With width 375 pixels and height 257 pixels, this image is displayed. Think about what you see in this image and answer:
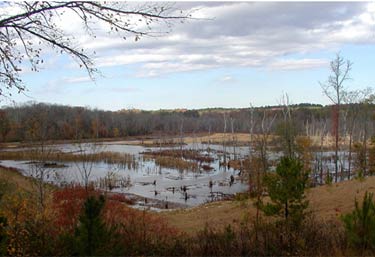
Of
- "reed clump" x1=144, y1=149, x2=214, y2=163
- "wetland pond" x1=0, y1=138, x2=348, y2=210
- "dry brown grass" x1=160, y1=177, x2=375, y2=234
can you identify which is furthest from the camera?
"reed clump" x1=144, y1=149, x2=214, y2=163

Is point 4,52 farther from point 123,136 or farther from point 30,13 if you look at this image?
point 123,136

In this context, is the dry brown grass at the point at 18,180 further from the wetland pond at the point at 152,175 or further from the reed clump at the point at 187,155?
the reed clump at the point at 187,155

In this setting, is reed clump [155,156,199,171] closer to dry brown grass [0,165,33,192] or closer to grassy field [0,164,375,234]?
dry brown grass [0,165,33,192]


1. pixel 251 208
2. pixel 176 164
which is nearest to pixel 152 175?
pixel 176 164

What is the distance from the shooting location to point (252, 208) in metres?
20.5

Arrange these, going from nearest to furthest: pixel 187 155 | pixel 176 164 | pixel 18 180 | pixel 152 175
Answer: pixel 18 180 < pixel 152 175 < pixel 176 164 < pixel 187 155

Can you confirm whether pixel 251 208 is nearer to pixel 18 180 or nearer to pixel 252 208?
pixel 252 208

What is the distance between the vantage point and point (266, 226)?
857cm

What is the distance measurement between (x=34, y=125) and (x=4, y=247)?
12.4 metres

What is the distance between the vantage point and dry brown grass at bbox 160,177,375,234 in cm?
1750

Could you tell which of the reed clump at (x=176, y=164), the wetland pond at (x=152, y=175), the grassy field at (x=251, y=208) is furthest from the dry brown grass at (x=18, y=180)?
the reed clump at (x=176, y=164)

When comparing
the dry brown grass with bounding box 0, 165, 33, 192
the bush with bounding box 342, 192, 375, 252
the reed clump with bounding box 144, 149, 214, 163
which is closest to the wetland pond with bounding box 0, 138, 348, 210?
the reed clump with bounding box 144, 149, 214, 163

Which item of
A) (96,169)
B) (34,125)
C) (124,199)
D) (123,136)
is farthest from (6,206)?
(123,136)

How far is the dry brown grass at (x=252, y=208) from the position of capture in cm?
1750
